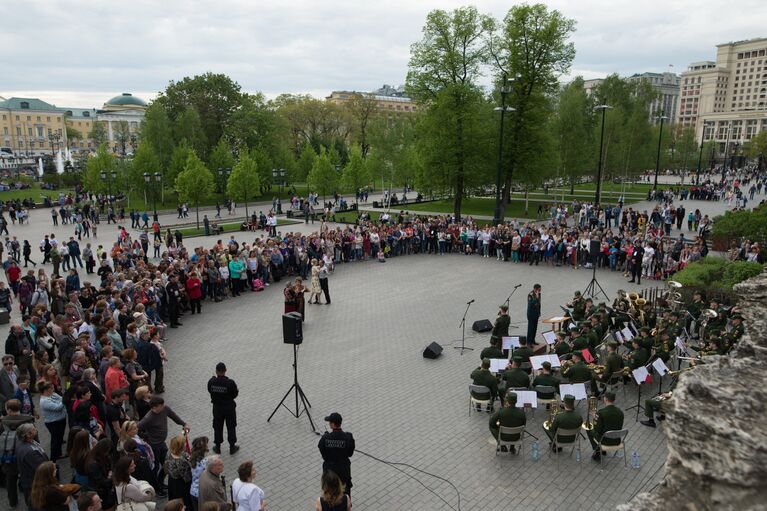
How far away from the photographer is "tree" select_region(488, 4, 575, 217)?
124 feet

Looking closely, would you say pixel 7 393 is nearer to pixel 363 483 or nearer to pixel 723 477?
pixel 363 483

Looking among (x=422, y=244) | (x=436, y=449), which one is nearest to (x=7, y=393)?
(x=436, y=449)

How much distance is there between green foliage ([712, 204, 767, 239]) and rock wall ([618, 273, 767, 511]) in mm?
23606

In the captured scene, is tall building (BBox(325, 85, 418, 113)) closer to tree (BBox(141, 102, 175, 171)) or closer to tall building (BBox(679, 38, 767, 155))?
tree (BBox(141, 102, 175, 171))

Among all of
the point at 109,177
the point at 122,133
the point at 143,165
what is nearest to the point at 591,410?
the point at 143,165

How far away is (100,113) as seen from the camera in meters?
154

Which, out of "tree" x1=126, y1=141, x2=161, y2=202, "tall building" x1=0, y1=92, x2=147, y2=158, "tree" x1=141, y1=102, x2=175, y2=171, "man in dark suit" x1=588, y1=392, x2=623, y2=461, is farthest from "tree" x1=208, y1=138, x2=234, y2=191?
"tall building" x1=0, y1=92, x2=147, y2=158

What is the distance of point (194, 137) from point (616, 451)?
54.8 meters

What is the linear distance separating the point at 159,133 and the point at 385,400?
2020 inches

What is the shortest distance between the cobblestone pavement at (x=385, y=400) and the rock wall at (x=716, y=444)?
4.58 meters

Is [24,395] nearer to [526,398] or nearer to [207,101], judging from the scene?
[526,398]

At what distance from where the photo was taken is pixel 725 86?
524ft

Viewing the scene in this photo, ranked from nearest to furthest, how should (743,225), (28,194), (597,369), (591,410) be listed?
(591,410)
(597,369)
(743,225)
(28,194)

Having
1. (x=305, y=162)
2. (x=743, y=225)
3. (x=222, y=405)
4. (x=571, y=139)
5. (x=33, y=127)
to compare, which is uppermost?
(x=33, y=127)
